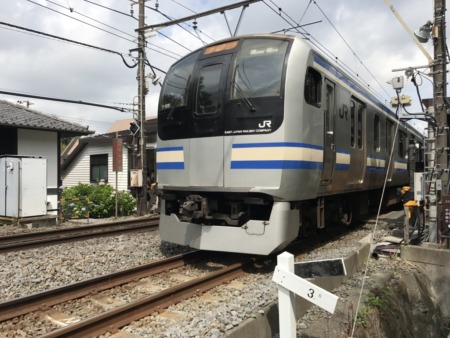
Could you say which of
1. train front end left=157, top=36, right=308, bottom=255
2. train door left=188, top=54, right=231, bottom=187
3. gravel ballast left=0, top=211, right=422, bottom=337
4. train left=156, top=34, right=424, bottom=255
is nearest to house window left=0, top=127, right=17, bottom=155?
gravel ballast left=0, top=211, right=422, bottom=337

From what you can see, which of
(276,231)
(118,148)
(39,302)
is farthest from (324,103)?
(118,148)

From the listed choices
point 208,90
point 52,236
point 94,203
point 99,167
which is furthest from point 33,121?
point 99,167

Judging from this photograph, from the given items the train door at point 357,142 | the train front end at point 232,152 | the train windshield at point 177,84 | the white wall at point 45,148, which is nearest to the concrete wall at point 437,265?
the train door at point 357,142

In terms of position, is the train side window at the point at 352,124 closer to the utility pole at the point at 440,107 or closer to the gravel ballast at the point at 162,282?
the utility pole at the point at 440,107

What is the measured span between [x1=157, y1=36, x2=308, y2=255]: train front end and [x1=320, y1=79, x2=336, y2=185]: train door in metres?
1.15

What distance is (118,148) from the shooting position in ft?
47.8

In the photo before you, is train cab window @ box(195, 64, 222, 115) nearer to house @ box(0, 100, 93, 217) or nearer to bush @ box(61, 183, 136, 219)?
house @ box(0, 100, 93, 217)

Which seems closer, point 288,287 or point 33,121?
point 288,287

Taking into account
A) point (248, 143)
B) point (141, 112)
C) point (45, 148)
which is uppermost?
point (141, 112)

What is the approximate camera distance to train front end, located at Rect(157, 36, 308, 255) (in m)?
5.67

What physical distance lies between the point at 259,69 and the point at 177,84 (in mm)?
1562

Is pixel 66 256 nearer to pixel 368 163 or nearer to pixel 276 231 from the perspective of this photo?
pixel 276 231

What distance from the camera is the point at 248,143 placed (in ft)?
19.0

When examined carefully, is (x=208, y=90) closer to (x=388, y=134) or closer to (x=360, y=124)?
(x=360, y=124)
